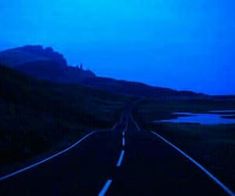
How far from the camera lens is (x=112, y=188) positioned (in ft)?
38.0

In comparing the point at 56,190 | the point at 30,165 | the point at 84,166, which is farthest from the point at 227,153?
the point at 56,190

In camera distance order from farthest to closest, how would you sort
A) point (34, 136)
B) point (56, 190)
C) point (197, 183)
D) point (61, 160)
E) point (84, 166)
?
point (34, 136)
point (61, 160)
point (84, 166)
point (197, 183)
point (56, 190)

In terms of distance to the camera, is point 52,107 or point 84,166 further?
point 52,107

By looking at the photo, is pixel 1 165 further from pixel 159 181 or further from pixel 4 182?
pixel 159 181

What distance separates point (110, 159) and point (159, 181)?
241 inches

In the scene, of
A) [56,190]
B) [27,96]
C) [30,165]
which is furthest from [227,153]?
[27,96]

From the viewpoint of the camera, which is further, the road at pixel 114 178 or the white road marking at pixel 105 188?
the road at pixel 114 178

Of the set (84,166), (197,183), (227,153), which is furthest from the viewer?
(227,153)

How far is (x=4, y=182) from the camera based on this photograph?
12.4 meters

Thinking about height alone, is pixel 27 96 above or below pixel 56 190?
above

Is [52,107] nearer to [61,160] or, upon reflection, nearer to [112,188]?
[61,160]

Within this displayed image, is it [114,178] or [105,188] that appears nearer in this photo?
[105,188]

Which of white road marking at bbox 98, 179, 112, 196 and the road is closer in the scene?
white road marking at bbox 98, 179, 112, 196

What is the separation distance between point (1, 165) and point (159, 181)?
6900mm
